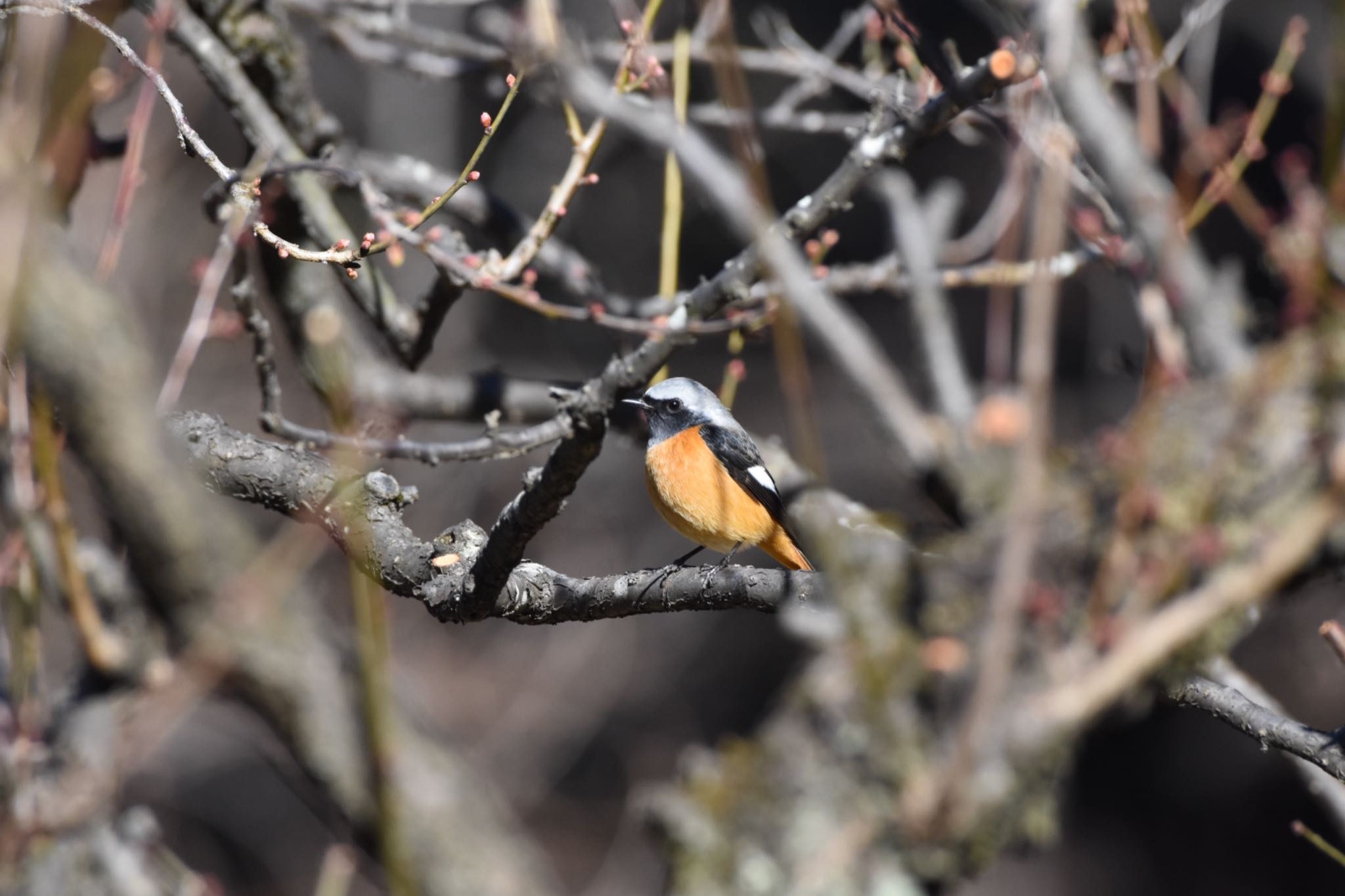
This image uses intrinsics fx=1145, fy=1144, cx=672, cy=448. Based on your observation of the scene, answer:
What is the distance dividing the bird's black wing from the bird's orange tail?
127 millimetres

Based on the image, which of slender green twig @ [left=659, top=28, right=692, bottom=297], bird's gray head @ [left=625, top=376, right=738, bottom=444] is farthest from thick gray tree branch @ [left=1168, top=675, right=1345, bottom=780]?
bird's gray head @ [left=625, top=376, right=738, bottom=444]

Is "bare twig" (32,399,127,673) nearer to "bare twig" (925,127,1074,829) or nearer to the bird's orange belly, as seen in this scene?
the bird's orange belly

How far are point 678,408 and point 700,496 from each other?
468mm

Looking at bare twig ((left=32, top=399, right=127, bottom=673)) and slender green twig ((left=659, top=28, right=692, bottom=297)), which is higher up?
slender green twig ((left=659, top=28, right=692, bottom=297))

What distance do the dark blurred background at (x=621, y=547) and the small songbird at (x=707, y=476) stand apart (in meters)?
3.50

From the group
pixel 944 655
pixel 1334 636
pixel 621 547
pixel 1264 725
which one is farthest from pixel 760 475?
pixel 621 547

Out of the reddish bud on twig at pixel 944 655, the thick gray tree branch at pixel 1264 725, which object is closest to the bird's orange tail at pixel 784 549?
the thick gray tree branch at pixel 1264 725

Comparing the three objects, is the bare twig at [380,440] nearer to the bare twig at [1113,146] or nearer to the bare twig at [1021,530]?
the bare twig at [1113,146]

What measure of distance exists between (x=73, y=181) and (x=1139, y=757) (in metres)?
8.35

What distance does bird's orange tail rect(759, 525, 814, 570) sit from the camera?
15.2ft

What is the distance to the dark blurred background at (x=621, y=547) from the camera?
27.8ft

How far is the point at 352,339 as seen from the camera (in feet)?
14.2

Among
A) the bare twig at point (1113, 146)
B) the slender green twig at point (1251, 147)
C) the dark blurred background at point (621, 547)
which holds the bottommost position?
the dark blurred background at point (621, 547)

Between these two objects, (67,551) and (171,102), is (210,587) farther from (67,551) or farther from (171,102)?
(171,102)
